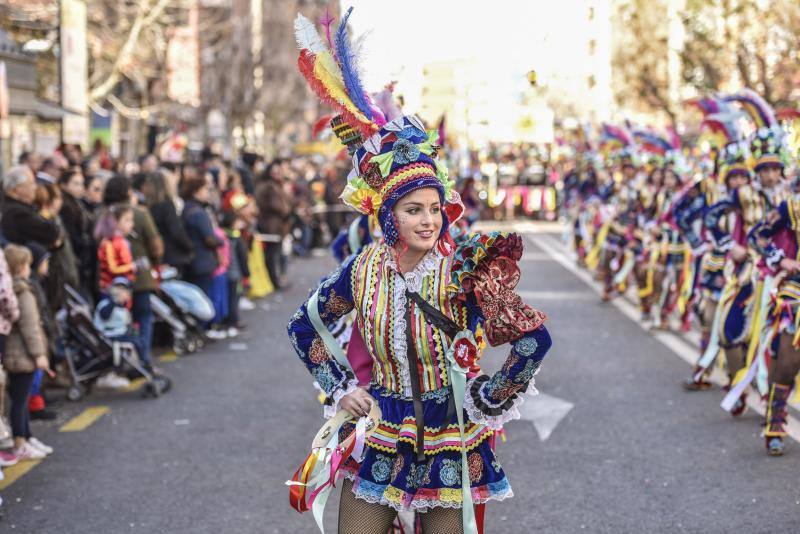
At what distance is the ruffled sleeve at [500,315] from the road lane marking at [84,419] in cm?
535

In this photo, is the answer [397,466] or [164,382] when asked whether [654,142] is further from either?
[397,466]

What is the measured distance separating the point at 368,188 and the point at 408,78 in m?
4.80

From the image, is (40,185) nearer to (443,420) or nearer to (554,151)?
(443,420)

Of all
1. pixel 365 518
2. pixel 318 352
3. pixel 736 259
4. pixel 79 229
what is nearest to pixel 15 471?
pixel 79 229

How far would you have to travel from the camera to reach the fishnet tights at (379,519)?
428cm

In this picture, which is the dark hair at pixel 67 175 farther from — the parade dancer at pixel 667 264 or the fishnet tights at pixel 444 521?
the fishnet tights at pixel 444 521

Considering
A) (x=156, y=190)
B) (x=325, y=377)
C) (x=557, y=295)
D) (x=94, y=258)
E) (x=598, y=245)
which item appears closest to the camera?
(x=325, y=377)

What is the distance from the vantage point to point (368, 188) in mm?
4535

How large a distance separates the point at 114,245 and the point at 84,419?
5.37 feet

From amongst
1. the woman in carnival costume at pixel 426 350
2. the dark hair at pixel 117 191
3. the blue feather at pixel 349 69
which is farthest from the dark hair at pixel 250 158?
the woman in carnival costume at pixel 426 350

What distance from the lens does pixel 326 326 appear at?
4617 millimetres

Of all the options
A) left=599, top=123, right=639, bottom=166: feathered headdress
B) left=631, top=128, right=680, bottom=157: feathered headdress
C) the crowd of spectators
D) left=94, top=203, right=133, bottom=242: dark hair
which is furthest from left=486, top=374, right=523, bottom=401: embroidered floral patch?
left=599, top=123, right=639, bottom=166: feathered headdress

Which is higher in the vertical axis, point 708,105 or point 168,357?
point 708,105

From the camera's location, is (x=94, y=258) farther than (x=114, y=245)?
Yes
